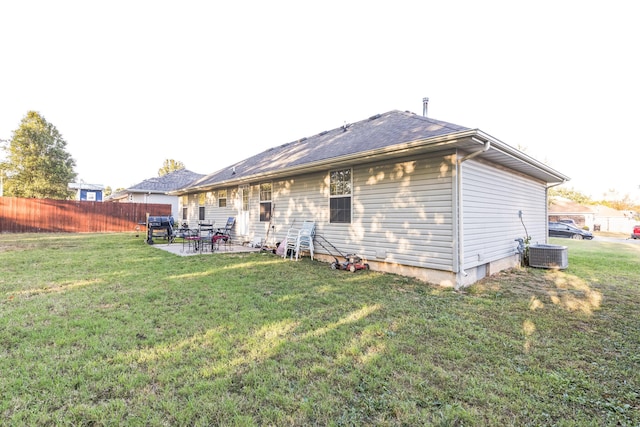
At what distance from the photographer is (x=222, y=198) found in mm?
11430

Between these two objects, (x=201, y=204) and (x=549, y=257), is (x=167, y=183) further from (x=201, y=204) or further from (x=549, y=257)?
(x=549, y=257)

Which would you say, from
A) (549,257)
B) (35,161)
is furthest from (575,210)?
(35,161)

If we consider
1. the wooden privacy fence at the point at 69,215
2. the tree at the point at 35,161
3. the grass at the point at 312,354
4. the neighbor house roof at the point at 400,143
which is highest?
the tree at the point at 35,161

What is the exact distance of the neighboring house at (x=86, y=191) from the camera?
85.9ft

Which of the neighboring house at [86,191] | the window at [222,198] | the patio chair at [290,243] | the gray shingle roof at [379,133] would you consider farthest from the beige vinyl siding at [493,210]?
the neighboring house at [86,191]

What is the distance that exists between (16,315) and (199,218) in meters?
10.0

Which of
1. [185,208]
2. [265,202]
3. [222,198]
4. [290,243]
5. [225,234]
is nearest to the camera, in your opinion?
[290,243]

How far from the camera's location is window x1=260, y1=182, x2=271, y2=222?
9.09 meters

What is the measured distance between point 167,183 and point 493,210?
22081mm

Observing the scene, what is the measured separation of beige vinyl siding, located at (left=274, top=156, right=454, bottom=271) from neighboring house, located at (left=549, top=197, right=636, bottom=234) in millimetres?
34214

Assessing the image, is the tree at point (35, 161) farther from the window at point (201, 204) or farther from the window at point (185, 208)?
the window at point (201, 204)

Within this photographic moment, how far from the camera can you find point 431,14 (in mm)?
8539

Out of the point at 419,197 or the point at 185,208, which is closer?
the point at 419,197

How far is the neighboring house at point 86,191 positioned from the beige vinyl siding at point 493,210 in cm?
3116
